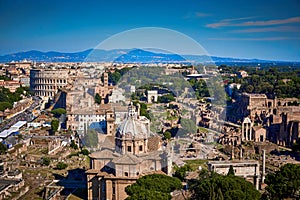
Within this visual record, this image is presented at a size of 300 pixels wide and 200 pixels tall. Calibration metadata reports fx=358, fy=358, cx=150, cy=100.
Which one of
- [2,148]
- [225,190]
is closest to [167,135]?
[2,148]

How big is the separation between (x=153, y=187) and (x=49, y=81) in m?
34.3

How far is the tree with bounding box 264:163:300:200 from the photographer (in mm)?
11812

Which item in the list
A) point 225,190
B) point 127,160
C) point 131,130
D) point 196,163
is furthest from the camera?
point 196,163

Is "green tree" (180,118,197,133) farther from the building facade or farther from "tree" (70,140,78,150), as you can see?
the building facade

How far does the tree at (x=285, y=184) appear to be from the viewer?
1181 cm

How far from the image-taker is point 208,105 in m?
32.2

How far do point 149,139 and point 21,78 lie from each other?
4344 cm

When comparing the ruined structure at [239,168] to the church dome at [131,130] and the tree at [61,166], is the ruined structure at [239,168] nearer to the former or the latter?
the church dome at [131,130]

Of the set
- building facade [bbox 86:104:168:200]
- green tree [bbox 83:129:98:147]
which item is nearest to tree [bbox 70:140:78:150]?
green tree [bbox 83:129:98:147]

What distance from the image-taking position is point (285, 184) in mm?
11883

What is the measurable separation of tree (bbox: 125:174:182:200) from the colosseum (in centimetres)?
3242

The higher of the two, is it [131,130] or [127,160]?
[131,130]

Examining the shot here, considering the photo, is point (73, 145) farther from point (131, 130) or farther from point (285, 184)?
point (285, 184)

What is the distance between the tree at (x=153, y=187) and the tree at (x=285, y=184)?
307cm
